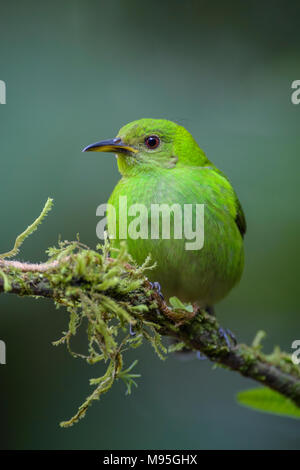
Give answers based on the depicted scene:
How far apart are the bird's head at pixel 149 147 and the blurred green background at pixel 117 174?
1249 millimetres

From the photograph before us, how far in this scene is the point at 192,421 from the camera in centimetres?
477

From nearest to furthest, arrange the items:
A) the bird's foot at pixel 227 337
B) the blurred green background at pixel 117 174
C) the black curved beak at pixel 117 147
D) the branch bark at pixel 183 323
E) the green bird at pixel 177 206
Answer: the branch bark at pixel 183 323
the bird's foot at pixel 227 337
the green bird at pixel 177 206
the black curved beak at pixel 117 147
the blurred green background at pixel 117 174

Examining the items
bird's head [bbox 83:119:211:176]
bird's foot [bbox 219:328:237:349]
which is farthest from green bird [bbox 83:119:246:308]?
bird's foot [bbox 219:328:237:349]

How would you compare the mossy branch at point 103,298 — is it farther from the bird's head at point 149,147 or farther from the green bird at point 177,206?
the bird's head at point 149,147

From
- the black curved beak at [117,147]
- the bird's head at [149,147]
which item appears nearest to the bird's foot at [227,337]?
the bird's head at [149,147]

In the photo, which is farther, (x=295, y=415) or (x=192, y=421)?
(x=192, y=421)

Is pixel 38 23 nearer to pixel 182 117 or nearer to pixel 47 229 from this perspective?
pixel 182 117

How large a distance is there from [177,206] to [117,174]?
184cm

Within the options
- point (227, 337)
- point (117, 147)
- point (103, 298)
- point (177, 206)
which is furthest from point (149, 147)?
point (103, 298)

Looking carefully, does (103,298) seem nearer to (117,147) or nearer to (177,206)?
(177,206)

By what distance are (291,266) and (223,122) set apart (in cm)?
151

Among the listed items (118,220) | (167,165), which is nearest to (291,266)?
(167,165)

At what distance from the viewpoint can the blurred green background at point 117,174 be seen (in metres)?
4.38

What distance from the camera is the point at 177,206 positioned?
2.87 metres
